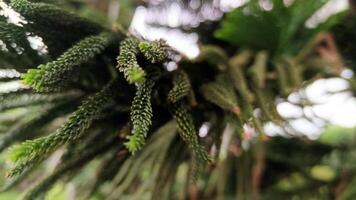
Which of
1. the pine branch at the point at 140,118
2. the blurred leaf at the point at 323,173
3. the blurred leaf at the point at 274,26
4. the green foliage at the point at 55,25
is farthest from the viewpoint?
the blurred leaf at the point at 323,173

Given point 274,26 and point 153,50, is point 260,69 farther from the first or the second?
point 153,50

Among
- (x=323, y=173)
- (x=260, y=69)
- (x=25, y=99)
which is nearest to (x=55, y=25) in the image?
(x=25, y=99)

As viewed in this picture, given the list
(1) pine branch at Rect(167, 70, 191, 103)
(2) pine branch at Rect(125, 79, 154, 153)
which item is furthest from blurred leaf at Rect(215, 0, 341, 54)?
(2) pine branch at Rect(125, 79, 154, 153)

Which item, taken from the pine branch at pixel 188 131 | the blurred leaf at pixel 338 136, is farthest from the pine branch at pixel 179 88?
the blurred leaf at pixel 338 136

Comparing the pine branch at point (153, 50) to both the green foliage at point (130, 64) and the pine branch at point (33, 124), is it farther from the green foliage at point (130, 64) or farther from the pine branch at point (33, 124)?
the pine branch at point (33, 124)

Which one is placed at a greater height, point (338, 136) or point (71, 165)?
point (71, 165)

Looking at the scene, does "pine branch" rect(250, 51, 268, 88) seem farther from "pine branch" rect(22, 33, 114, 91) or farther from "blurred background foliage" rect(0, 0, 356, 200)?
"pine branch" rect(22, 33, 114, 91)

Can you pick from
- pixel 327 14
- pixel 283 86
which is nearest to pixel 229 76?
pixel 283 86
